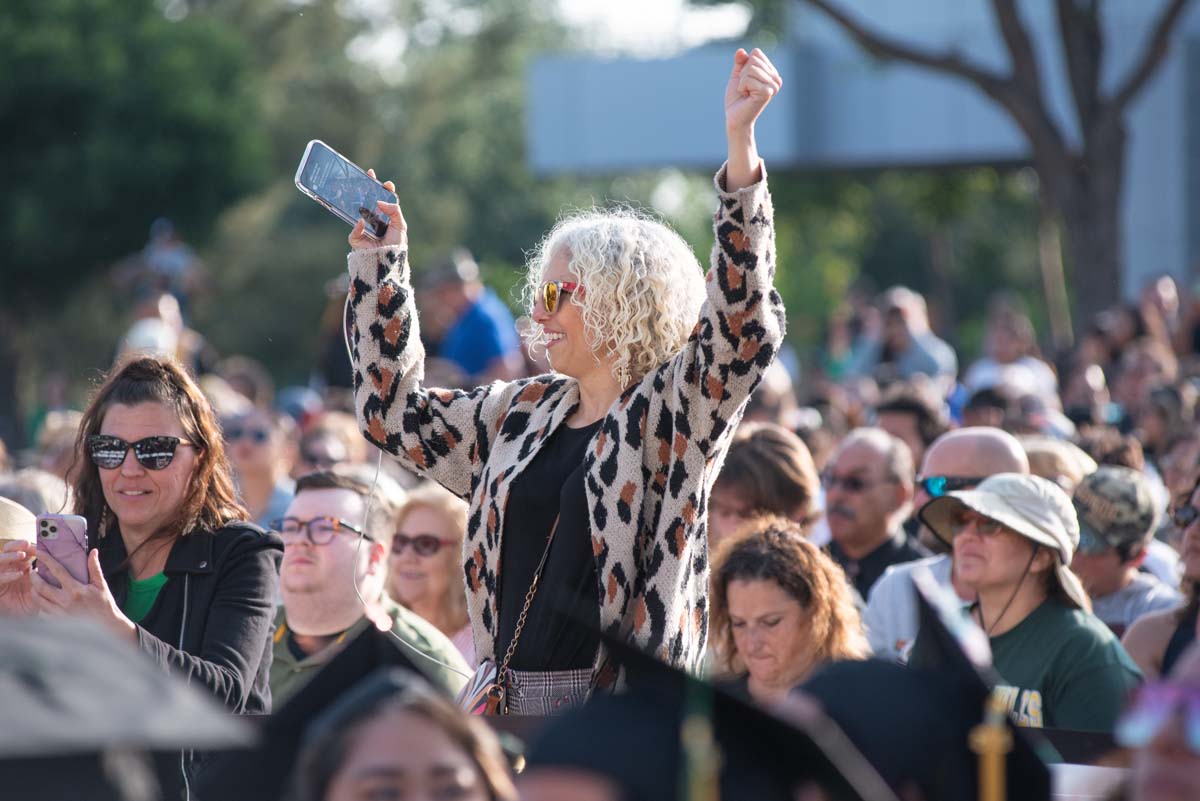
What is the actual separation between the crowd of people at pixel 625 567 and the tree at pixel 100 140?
78.8 feet

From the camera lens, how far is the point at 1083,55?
16.5m

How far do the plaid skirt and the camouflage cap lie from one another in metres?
2.84

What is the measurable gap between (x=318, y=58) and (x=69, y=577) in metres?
38.8

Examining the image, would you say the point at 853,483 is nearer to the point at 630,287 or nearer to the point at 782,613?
the point at 782,613

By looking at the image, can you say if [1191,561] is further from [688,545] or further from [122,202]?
[122,202]

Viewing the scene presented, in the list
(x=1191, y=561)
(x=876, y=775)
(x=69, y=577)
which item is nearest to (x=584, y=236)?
(x=69, y=577)

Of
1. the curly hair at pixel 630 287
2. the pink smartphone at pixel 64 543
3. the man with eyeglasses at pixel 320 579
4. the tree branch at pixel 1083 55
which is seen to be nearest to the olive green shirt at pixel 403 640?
the man with eyeglasses at pixel 320 579

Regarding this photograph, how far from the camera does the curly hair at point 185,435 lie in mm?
4516

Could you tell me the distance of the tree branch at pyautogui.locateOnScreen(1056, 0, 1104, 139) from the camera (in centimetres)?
1648

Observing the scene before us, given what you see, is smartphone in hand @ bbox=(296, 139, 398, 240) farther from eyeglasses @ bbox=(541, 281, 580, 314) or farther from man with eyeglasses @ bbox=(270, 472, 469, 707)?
man with eyeglasses @ bbox=(270, 472, 469, 707)

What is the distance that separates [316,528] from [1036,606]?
243 cm

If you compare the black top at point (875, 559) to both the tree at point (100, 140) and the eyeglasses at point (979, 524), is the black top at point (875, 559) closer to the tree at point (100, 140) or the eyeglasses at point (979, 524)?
the eyeglasses at point (979, 524)

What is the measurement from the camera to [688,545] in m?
3.98

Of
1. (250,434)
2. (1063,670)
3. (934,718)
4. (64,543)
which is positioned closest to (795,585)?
(1063,670)
